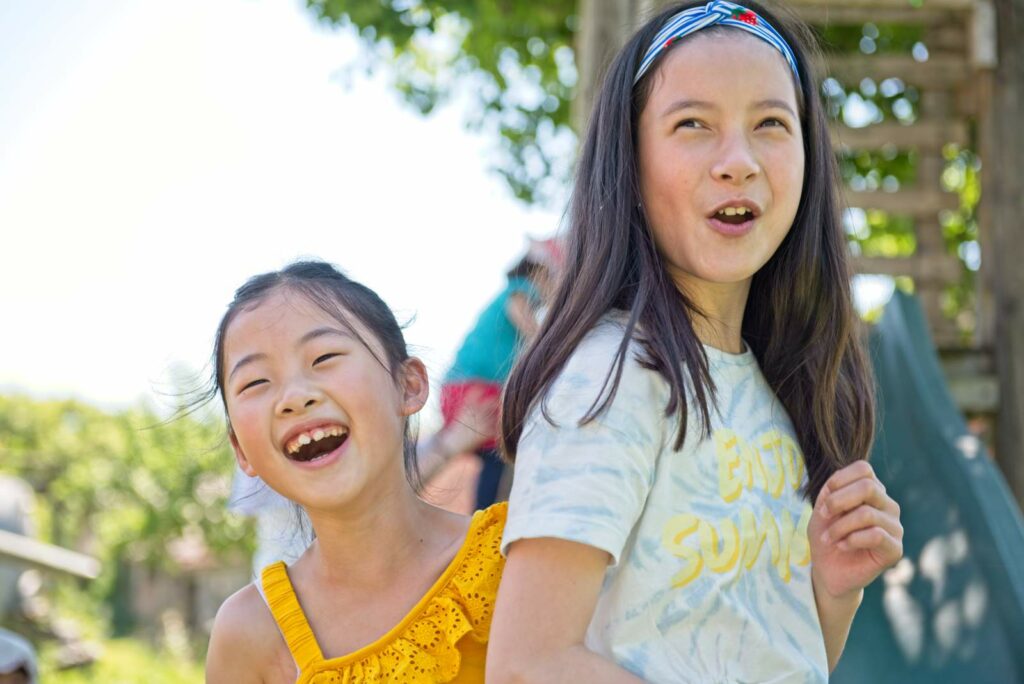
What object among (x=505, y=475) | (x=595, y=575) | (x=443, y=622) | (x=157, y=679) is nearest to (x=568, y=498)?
(x=595, y=575)

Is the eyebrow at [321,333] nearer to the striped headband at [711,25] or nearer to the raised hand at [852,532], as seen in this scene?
the striped headband at [711,25]

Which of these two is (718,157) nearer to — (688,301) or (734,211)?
(734,211)

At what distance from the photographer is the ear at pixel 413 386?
6.57 feet

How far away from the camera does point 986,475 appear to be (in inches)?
152

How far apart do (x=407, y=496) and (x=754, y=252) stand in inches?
25.4

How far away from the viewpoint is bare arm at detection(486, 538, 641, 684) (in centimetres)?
144

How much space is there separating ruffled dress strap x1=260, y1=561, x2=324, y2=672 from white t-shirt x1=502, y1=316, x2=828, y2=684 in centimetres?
47

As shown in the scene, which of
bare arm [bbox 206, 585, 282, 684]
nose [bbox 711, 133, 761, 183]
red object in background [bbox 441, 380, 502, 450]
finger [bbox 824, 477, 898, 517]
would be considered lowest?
bare arm [bbox 206, 585, 282, 684]

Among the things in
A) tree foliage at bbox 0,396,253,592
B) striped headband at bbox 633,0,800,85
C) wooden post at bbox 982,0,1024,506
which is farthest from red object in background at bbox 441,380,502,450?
tree foliage at bbox 0,396,253,592

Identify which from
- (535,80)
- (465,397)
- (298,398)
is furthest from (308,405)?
(535,80)

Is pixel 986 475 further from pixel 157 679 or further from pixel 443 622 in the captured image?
pixel 157 679

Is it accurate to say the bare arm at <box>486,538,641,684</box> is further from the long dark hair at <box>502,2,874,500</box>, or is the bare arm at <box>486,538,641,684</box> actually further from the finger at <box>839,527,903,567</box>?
the finger at <box>839,527,903,567</box>

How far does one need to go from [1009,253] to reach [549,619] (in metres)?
5.39

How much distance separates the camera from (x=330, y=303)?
1.96 metres
